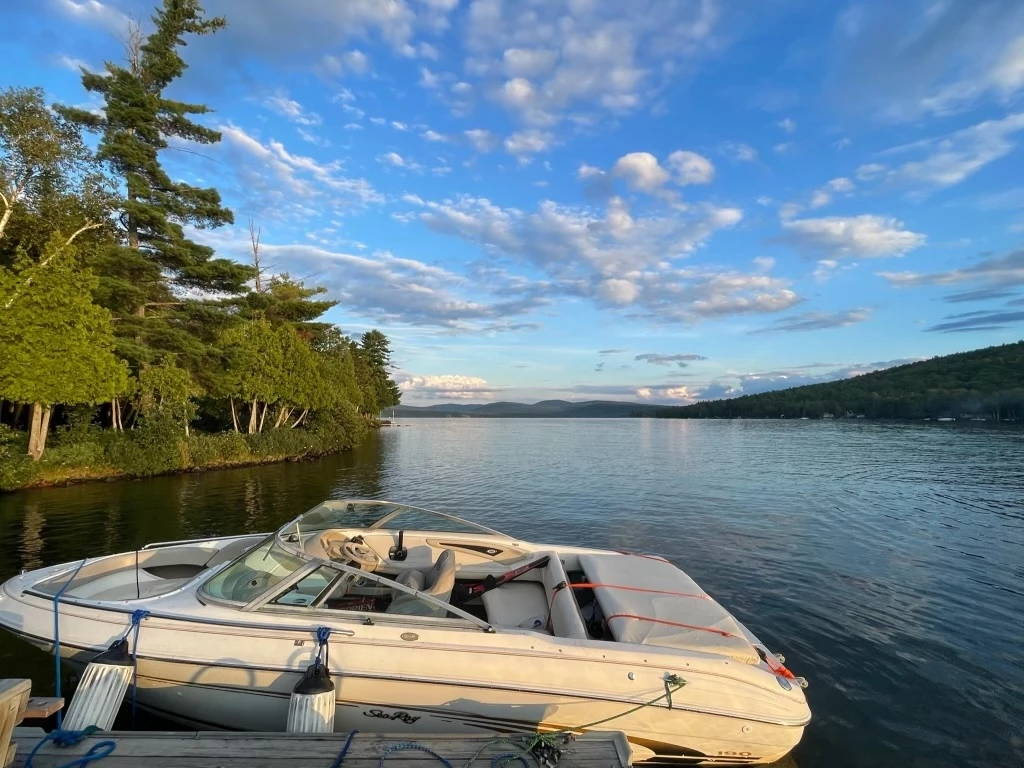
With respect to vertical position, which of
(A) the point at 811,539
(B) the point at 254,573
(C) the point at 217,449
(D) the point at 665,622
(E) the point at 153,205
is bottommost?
(A) the point at 811,539

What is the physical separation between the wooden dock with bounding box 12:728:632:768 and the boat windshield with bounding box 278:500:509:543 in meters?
2.69

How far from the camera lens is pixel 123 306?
24.1 meters

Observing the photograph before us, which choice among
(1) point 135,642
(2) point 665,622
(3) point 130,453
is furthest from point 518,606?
(3) point 130,453

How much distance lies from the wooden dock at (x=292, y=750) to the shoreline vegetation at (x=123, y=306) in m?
19.6

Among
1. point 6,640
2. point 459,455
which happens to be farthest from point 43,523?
point 459,455

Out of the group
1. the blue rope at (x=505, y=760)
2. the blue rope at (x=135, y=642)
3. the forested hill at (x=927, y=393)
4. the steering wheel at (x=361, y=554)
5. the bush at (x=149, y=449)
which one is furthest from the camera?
the forested hill at (x=927, y=393)

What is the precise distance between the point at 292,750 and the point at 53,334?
21.2 m

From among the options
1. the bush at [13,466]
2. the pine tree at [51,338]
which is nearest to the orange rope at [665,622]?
the pine tree at [51,338]

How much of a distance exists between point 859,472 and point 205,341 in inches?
1372

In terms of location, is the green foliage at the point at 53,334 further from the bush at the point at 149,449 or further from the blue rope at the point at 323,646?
the blue rope at the point at 323,646

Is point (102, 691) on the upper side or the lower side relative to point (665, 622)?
lower

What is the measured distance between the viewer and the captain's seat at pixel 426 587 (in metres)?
4.86

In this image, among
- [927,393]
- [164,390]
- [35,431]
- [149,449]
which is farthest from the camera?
[927,393]

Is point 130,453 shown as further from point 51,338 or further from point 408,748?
point 408,748
